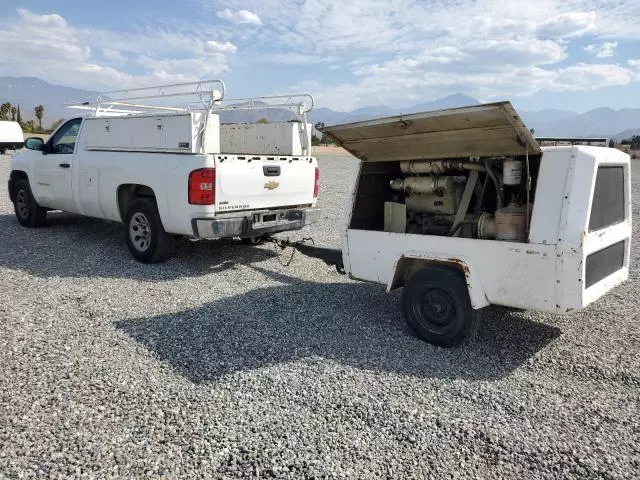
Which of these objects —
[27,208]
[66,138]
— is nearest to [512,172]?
[66,138]

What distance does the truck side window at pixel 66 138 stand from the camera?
8.20 metres

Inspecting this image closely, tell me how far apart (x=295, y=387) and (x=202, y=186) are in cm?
330

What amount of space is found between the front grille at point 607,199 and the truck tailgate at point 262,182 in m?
4.04

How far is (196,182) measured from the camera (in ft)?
20.3

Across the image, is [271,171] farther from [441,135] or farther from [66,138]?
[66,138]

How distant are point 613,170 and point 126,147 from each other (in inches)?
238

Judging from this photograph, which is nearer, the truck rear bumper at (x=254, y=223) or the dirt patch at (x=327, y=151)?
the truck rear bumper at (x=254, y=223)

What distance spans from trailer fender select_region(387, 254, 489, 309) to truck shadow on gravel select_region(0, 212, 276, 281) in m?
2.99

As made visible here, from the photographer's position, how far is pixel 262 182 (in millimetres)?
6797

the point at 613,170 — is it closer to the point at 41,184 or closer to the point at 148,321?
the point at 148,321

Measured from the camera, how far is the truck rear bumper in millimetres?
6242

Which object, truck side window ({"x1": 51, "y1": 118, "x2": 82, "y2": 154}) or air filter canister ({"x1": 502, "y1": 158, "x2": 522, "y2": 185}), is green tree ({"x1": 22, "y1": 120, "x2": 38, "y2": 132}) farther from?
air filter canister ({"x1": 502, "y1": 158, "x2": 522, "y2": 185})

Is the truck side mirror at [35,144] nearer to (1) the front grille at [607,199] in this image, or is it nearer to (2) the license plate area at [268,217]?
(2) the license plate area at [268,217]

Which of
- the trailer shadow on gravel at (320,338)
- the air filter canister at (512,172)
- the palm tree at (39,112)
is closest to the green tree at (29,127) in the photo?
the palm tree at (39,112)
